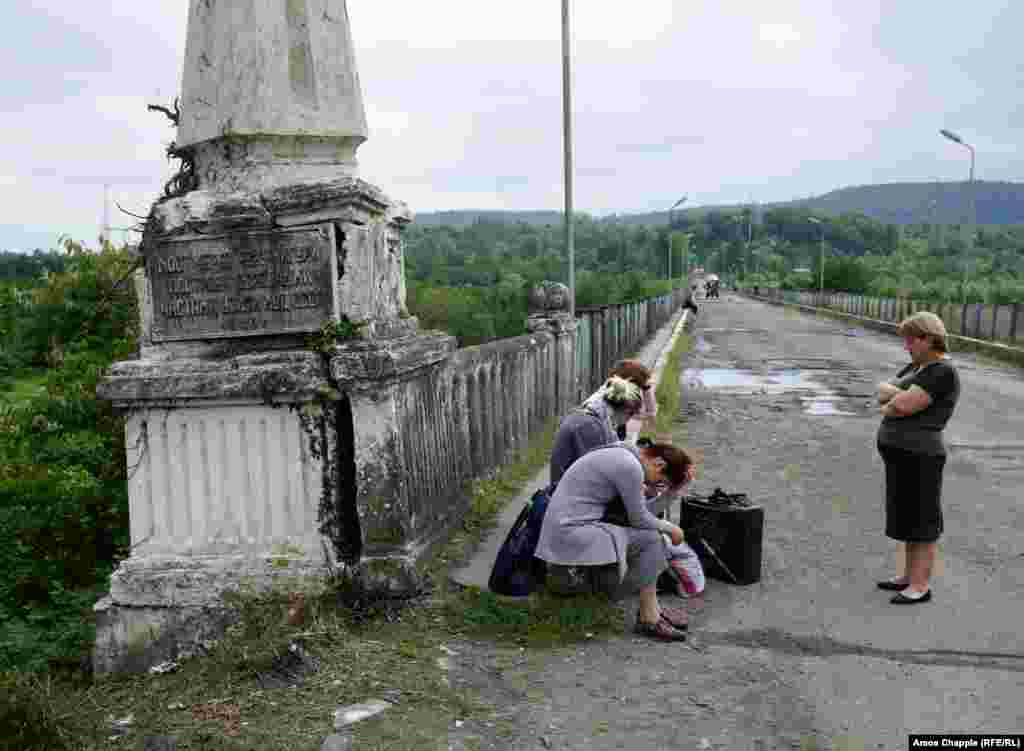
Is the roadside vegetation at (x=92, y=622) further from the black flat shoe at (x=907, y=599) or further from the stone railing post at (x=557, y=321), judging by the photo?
the black flat shoe at (x=907, y=599)

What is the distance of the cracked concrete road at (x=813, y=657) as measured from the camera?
356 cm

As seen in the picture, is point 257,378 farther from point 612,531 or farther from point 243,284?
point 612,531

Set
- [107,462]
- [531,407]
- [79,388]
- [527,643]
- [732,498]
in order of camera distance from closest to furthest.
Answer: [527,643] → [732,498] → [107,462] → [79,388] → [531,407]

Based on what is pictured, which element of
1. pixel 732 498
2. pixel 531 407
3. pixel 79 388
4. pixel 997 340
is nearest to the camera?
pixel 732 498

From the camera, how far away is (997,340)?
78.1ft

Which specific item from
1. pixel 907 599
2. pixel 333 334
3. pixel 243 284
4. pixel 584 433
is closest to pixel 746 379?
pixel 907 599

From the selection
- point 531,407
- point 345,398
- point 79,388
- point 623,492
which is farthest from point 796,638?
point 79,388

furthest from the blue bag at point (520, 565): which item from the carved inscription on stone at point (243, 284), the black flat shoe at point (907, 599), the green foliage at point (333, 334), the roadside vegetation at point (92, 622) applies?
the black flat shoe at point (907, 599)

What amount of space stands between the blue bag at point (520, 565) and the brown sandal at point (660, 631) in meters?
0.60

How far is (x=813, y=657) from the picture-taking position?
14.1ft

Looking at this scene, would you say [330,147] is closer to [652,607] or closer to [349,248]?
[349,248]

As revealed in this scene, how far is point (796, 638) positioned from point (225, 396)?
3034 millimetres

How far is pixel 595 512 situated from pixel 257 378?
1.78 m

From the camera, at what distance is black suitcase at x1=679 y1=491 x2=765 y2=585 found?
207 inches
